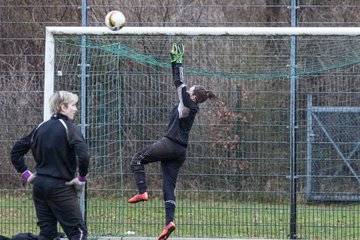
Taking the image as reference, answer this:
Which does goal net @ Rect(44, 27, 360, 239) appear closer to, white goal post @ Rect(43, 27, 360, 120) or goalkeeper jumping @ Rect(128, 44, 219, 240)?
white goal post @ Rect(43, 27, 360, 120)

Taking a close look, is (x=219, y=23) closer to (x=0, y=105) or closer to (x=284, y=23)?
(x=284, y=23)

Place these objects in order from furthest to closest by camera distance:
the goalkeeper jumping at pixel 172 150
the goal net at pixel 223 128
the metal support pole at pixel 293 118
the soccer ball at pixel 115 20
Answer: the goal net at pixel 223 128 → the metal support pole at pixel 293 118 → the goalkeeper jumping at pixel 172 150 → the soccer ball at pixel 115 20

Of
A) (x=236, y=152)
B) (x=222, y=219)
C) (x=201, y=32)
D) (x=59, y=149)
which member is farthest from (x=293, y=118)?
(x=59, y=149)

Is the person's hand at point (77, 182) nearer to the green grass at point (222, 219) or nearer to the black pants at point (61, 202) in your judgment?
the black pants at point (61, 202)

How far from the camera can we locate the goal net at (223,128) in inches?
474

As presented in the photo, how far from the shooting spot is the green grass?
12070mm

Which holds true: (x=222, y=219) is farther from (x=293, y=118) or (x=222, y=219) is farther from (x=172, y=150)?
(x=172, y=150)

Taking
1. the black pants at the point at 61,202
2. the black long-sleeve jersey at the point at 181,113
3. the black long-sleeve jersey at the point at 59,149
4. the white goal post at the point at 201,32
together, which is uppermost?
the white goal post at the point at 201,32

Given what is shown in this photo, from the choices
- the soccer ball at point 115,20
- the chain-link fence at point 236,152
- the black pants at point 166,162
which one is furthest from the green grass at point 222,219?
the soccer ball at point 115,20

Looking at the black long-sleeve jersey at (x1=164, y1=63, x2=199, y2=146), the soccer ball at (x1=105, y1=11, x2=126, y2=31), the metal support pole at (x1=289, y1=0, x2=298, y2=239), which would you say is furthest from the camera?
the metal support pole at (x1=289, y1=0, x2=298, y2=239)

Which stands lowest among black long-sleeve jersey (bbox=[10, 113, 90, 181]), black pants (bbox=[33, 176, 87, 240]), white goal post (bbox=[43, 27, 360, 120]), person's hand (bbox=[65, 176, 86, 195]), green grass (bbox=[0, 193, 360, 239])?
green grass (bbox=[0, 193, 360, 239])

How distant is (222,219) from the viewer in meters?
12.2

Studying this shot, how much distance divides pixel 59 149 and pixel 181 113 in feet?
7.10

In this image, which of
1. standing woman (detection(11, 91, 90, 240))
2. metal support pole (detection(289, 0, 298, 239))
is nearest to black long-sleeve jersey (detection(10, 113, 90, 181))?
standing woman (detection(11, 91, 90, 240))
